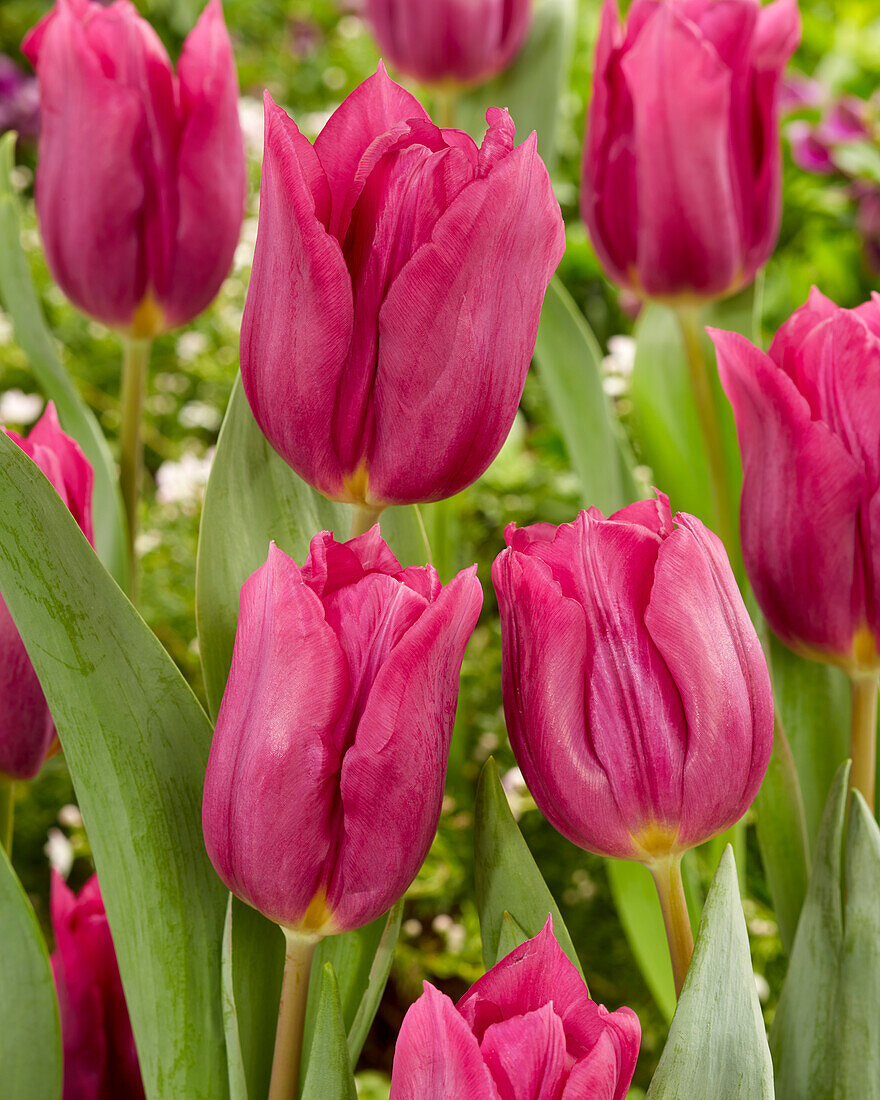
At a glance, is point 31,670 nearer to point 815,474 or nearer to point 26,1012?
point 26,1012

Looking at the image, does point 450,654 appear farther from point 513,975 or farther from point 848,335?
point 848,335

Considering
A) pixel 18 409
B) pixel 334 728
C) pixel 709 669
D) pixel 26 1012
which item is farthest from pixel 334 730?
pixel 18 409

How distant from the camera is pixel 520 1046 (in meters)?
0.27

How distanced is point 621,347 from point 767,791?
45 centimetres

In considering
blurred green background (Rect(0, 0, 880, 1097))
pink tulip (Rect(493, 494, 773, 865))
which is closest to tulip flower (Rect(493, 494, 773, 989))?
pink tulip (Rect(493, 494, 773, 865))

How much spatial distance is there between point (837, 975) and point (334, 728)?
21cm

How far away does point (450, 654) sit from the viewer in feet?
1.00

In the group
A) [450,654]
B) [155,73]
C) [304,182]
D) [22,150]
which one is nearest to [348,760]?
[450,654]

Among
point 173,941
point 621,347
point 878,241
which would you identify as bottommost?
point 878,241

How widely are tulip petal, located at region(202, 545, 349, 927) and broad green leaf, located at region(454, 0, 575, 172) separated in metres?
0.57

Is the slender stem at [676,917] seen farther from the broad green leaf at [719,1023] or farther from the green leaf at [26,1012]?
the green leaf at [26,1012]

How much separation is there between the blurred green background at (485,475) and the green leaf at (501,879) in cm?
32

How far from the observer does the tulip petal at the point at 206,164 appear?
51 cm

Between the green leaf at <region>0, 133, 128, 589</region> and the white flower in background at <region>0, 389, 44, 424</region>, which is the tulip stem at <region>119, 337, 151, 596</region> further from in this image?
the white flower in background at <region>0, 389, 44, 424</region>
